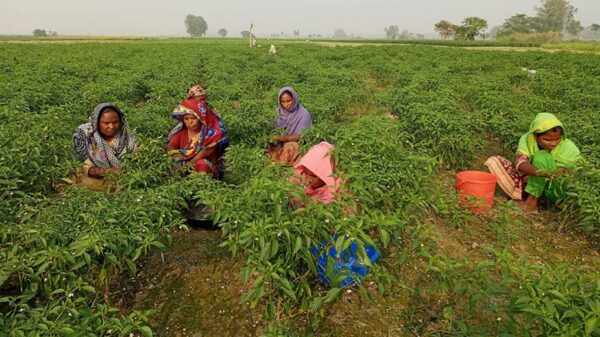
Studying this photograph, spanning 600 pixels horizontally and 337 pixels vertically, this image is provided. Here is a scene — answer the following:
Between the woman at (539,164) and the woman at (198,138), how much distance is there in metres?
3.70

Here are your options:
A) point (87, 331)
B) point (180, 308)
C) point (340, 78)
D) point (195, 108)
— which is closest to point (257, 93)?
point (340, 78)

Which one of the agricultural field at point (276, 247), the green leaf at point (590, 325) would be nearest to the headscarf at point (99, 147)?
the agricultural field at point (276, 247)

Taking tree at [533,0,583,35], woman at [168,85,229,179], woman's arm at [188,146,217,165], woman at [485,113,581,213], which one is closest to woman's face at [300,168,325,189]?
woman at [168,85,229,179]

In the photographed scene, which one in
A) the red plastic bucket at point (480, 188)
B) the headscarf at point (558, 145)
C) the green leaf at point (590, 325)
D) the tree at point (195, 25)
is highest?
the tree at point (195, 25)

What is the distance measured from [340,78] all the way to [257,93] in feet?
8.16

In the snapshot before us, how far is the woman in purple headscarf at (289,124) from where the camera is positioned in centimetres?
543

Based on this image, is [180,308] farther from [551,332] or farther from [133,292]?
[551,332]

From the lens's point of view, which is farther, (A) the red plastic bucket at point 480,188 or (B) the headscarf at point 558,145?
(A) the red plastic bucket at point 480,188

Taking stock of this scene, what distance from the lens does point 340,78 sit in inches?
418

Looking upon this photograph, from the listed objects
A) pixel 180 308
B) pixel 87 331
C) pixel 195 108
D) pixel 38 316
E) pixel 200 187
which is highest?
pixel 195 108

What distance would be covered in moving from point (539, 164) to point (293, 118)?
341 cm

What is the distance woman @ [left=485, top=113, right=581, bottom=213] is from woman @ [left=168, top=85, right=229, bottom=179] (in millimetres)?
3700

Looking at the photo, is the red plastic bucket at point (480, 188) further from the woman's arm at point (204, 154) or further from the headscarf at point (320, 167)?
the woman's arm at point (204, 154)

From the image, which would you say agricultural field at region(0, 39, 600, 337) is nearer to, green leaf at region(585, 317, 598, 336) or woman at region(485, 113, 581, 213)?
green leaf at region(585, 317, 598, 336)
